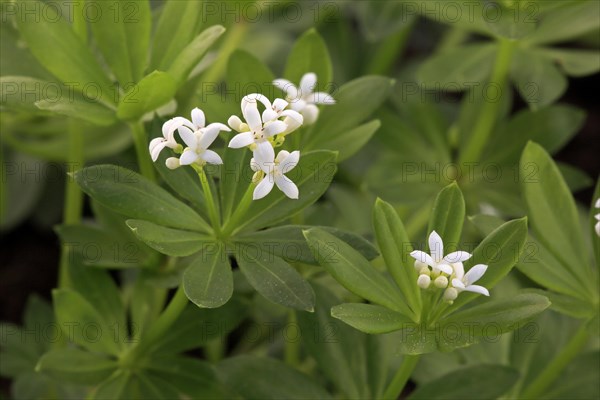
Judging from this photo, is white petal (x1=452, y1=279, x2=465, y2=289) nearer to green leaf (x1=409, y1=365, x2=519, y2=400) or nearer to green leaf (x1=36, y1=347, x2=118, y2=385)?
green leaf (x1=409, y1=365, x2=519, y2=400)

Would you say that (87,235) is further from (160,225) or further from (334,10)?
(334,10)

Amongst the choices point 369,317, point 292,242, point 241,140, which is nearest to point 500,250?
point 369,317

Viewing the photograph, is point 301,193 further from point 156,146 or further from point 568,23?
point 568,23


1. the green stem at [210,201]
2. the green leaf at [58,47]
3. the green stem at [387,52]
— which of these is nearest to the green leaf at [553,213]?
the green stem at [210,201]

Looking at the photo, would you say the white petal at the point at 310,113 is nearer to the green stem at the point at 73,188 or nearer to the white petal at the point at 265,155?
the white petal at the point at 265,155

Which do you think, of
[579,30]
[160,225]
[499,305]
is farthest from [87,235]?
[579,30]

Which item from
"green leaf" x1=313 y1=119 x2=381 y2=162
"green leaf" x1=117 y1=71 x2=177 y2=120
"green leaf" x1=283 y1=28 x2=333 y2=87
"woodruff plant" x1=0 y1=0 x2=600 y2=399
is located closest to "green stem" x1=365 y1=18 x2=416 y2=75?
"woodruff plant" x1=0 y1=0 x2=600 y2=399
